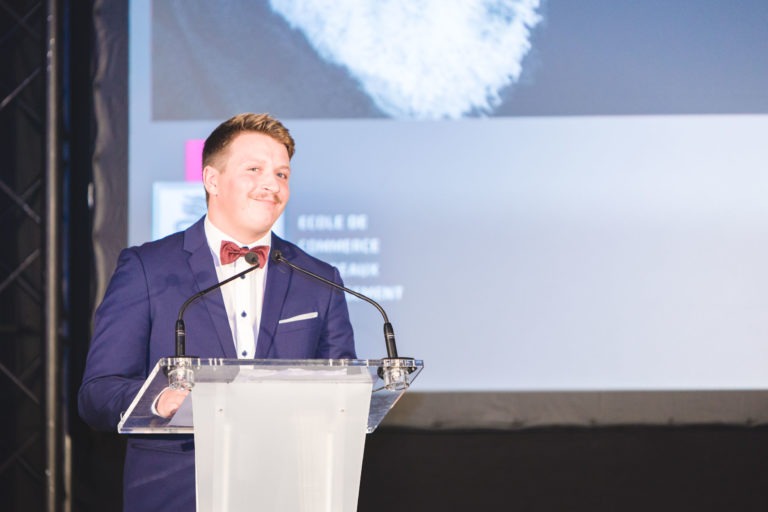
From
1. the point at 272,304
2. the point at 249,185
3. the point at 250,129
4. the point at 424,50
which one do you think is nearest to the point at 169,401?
the point at 272,304

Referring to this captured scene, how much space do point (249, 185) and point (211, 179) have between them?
0.45 ft

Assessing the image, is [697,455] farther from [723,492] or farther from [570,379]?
[570,379]

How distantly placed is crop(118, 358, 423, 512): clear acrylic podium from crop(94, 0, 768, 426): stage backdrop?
1.74m

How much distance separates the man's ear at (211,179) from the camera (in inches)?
87.5

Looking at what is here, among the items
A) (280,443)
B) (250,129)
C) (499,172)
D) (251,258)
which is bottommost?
A: (280,443)

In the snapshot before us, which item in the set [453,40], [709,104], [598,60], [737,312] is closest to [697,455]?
[737,312]

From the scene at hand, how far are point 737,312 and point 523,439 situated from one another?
3.15 ft

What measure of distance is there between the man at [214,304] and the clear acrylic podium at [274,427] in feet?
1.35

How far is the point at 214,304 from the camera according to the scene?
6.76ft

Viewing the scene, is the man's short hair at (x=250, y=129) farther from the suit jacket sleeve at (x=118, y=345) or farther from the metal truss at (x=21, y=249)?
the metal truss at (x=21, y=249)

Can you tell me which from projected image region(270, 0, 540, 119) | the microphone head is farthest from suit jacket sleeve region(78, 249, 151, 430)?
projected image region(270, 0, 540, 119)

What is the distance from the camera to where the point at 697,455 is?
345cm

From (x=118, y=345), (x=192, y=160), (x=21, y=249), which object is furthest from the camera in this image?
(x=21, y=249)

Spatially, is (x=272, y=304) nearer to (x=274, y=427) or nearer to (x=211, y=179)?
(x=211, y=179)
